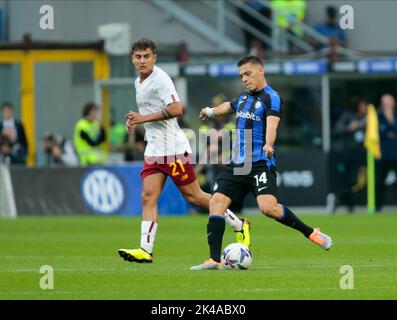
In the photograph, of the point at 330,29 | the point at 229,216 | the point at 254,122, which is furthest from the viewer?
the point at 330,29

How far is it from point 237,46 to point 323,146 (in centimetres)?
333

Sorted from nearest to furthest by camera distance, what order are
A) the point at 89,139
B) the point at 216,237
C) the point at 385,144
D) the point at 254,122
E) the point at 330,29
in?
the point at 216,237
the point at 254,122
the point at 89,139
the point at 385,144
the point at 330,29

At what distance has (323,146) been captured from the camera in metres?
28.6

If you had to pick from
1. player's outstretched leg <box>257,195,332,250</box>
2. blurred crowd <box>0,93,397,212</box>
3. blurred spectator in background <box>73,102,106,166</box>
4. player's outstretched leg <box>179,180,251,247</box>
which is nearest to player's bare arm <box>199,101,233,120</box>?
player's outstretched leg <box>179,180,251,247</box>

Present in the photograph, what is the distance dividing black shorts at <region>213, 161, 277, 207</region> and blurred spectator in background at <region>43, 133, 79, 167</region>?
1404 centimetres

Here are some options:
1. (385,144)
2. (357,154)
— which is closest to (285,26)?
(357,154)

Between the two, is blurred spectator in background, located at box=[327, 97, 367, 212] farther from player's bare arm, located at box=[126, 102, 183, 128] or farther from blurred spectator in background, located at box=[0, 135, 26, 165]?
player's bare arm, located at box=[126, 102, 183, 128]

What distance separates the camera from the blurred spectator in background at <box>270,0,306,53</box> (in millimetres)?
29438

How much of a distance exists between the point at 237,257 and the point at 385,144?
13657 millimetres

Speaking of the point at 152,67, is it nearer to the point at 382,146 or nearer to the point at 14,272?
the point at 14,272

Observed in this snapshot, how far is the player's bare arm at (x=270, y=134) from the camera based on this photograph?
13.2 metres

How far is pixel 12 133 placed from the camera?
1048 inches

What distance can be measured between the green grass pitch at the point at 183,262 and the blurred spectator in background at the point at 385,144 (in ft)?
11.4

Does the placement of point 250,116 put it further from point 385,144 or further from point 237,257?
point 385,144
